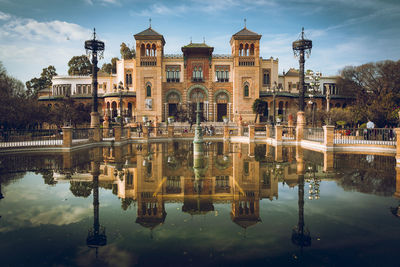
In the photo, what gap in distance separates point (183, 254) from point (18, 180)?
6987 mm

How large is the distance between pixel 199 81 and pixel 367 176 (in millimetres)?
35422

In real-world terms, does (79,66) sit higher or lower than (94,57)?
higher

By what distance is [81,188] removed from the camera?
720cm

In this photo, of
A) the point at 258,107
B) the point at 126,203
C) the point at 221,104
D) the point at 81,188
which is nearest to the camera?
the point at 126,203

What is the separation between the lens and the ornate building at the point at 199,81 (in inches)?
1603

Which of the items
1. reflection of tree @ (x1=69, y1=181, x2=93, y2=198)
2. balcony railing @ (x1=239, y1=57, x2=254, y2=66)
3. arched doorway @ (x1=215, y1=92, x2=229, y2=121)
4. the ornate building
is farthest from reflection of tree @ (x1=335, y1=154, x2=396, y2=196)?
balcony railing @ (x1=239, y1=57, x2=254, y2=66)

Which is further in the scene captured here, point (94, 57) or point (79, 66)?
point (79, 66)

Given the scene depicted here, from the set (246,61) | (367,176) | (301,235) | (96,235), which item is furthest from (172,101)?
(301,235)

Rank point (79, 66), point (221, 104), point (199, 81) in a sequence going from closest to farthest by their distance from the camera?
1. point (199, 81)
2. point (221, 104)
3. point (79, 66)

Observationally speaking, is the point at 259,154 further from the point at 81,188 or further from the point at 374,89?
the point at 374,89

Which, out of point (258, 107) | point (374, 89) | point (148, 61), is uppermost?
point (148, 61)

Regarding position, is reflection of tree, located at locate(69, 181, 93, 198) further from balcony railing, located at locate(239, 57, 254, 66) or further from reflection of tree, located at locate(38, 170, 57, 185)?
balcony railing, located at locate(239, 57, 254, 66)

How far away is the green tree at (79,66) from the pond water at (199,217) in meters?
53.9

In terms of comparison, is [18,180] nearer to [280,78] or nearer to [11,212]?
[11,212]
